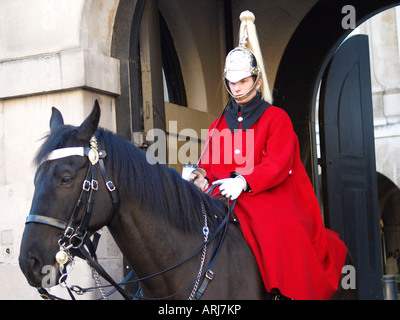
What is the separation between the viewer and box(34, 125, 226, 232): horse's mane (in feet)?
9.62

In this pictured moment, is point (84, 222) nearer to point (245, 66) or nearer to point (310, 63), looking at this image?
point (245, 66)

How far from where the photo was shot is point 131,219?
2967mm

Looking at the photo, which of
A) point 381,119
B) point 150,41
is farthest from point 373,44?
point 150,41

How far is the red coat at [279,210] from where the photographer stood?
3305 millimetres

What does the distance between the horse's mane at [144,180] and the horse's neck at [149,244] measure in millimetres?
50

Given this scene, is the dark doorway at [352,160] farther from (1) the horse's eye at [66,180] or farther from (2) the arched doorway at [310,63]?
(1) the horse's eye at [66,180]

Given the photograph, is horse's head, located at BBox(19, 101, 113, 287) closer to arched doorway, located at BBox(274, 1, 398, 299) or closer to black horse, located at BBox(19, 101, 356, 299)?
black horse, located at BBox(19, 101, 356, 299)

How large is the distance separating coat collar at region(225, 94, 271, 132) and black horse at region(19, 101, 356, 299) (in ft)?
1.87

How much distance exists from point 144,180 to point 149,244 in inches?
11.6

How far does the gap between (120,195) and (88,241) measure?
0.81ft

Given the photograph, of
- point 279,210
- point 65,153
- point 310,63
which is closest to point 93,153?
point 65,153

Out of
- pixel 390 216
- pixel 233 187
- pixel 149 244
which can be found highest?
pixel 233 187
